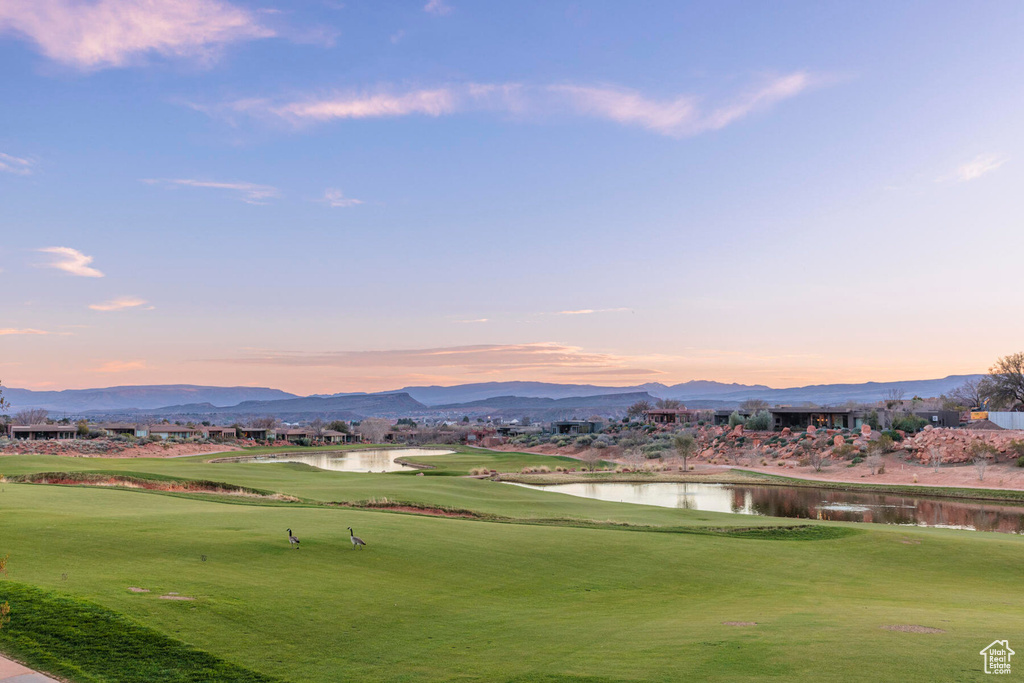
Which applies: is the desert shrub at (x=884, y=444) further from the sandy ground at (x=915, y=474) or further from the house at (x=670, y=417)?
the house at (x=670, y=417)

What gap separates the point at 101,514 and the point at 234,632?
10.3 m

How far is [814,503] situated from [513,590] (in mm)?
36345

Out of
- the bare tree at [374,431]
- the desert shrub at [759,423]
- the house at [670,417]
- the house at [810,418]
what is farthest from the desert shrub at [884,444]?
the bare tree at [374,431]

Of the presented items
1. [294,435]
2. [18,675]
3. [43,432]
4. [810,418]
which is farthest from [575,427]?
[18,675]

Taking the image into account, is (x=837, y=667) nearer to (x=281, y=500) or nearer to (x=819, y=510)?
(x=281, y=500)

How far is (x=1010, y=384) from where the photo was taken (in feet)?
310

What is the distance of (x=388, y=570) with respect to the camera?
1565cm

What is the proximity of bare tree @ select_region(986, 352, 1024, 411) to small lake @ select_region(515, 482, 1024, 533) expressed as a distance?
60.6m

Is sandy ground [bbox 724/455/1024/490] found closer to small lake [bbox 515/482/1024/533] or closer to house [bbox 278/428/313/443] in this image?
small lake [bbox 515/482/1024/533]

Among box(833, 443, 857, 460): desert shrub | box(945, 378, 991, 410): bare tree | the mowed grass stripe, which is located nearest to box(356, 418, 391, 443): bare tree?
box(833, 443, 857, 460): desert shrub

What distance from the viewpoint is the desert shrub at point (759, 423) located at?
318 ft

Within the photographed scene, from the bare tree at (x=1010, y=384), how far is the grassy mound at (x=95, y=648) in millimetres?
113959

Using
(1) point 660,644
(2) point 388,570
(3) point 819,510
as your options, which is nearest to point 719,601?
(1) point 660,644

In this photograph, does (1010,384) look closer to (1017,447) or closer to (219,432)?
(1017,447)
